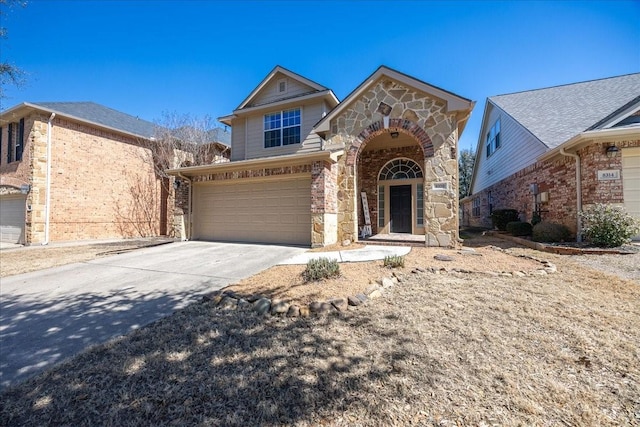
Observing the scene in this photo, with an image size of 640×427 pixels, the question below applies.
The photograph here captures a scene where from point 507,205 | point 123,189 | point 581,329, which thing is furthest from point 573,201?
point 123,189

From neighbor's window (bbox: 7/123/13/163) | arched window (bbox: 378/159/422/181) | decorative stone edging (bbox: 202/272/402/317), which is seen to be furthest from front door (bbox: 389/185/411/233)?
neighbor's window (bbox: 7/123/13/163)

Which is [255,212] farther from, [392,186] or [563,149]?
[563,149]

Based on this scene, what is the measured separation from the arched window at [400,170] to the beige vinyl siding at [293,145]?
10.5 feet

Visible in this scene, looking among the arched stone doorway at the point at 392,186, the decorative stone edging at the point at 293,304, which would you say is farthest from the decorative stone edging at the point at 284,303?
the arched stone doorway at the point at 392,186

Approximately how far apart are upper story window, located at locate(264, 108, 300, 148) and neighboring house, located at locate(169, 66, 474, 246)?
5 centimetres

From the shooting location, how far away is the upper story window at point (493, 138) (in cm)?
1573

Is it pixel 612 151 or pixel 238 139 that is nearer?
pixel 612 151

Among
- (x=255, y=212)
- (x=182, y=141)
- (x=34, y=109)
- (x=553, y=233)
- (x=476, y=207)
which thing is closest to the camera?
(x=553, y=233)

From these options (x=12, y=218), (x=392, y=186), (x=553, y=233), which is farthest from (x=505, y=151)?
(x=12, y=218)

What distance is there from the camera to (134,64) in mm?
11680

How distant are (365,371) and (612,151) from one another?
1045 cm

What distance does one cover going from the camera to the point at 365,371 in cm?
241

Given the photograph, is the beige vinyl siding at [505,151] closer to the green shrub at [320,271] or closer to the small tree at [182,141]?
the green shrub at [320,271]

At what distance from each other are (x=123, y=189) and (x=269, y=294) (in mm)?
14824
